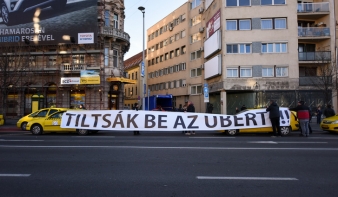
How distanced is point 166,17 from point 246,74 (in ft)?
85.2

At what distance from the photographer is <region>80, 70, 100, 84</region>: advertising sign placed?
100ft

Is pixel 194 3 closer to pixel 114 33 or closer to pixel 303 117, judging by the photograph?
pixel 114 33

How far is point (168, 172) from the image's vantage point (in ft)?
21.3

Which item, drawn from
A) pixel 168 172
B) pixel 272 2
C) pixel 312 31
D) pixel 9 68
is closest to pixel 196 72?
pixel 272 2

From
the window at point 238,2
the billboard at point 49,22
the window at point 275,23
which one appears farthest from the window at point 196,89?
the billboard at point 49,22

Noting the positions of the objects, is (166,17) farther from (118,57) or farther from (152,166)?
(152,166)

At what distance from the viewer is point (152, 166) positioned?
7.10m

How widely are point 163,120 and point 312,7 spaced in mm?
25829

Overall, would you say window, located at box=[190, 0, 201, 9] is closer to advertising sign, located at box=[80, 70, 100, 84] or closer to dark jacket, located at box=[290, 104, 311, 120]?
advertising sign, located at box=[80, 70, 100, 84]

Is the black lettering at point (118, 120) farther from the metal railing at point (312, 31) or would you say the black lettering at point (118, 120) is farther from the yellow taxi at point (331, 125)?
the metal railing at point (312, 31)

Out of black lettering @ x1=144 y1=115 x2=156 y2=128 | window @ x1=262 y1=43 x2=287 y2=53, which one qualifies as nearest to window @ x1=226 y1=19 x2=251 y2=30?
window @ x1=262 y1=43 x2=287 y2=53

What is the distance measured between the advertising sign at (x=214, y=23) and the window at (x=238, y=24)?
1.27 meters

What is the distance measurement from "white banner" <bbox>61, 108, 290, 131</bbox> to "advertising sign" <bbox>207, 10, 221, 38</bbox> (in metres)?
19.9

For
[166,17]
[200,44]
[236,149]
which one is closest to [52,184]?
[236,149]
